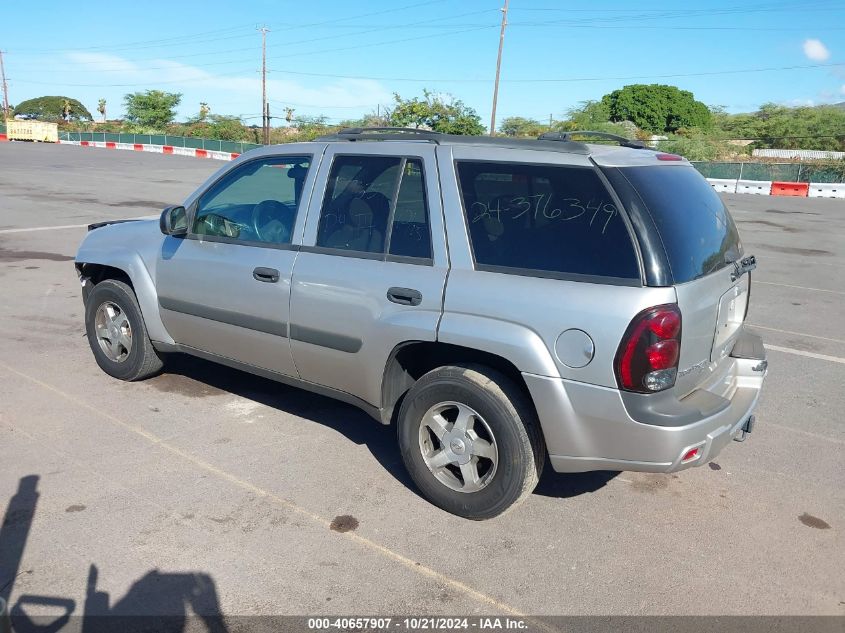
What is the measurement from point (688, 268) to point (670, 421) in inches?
27.8

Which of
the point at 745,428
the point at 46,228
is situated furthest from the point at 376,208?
the point at 46,228

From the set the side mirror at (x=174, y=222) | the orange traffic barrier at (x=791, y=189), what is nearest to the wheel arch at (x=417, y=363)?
the side mirror at (x=174, y=222)

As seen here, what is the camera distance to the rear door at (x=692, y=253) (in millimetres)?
3350

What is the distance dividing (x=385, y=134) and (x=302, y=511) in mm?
2188

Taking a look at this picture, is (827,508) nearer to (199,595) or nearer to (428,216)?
(428,216)

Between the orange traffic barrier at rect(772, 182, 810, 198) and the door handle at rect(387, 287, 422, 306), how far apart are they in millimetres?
28800

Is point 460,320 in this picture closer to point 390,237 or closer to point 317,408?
point 390,237

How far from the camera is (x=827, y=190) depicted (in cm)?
2838

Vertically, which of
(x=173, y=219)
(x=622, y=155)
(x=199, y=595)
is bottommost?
(x=199, y=595)

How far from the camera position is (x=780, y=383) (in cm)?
604

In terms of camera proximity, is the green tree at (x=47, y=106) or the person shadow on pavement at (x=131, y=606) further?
the green tree at (x=47, y=106)

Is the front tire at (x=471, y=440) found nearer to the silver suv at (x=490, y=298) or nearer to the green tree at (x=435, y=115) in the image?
the silver suv at (x=490, y=298)

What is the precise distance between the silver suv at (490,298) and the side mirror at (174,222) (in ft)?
0.08

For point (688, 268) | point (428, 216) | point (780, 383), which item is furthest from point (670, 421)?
point (780, 383)
